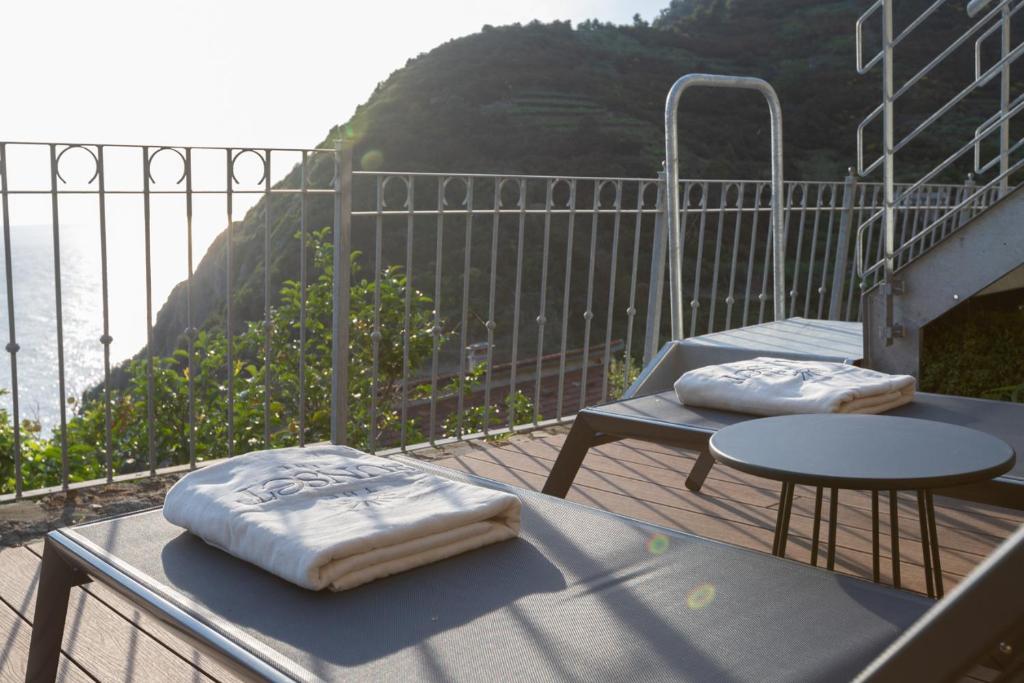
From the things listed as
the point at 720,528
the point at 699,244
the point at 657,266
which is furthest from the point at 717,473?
the point at 657,266

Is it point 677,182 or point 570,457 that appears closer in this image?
point 570,457

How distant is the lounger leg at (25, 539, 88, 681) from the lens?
155 cm

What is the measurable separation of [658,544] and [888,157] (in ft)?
7.12

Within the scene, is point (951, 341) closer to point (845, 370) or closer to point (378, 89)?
point (845, 370)

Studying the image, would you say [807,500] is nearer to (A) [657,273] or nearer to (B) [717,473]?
(B) [717,473]

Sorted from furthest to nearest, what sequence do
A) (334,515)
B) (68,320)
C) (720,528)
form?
(68,320)
(720,528)
(334,515)

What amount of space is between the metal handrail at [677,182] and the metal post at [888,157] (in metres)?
0.75

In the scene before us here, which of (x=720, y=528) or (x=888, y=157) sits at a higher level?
(x=888, y=157)

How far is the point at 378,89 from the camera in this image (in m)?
24.5

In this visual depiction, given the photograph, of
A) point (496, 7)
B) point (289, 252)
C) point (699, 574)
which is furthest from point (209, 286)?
point (699, 574)

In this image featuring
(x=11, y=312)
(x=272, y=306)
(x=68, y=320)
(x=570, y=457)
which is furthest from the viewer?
(x=68, y=320)

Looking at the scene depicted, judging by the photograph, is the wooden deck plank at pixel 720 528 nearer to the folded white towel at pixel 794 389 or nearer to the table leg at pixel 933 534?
the folded white towel at pixel 794 389

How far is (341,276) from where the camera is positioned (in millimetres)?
3449

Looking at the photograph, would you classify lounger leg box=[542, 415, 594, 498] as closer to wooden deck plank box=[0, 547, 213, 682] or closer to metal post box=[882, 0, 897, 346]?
wooden deck plank box=[0, 547, 213, 682]
